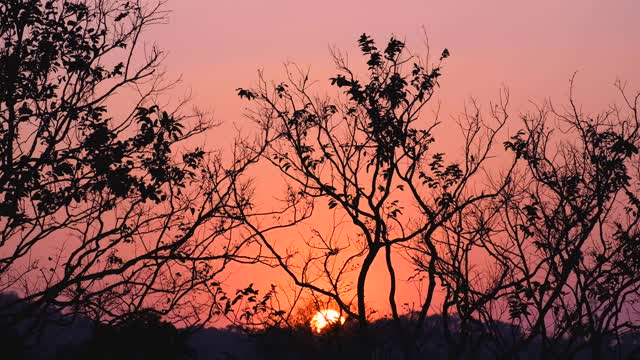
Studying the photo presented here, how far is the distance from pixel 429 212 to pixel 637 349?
6.18 m

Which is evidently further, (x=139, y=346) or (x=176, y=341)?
(x=139, y=346)

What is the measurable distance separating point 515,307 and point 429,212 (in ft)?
11.7

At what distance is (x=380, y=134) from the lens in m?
19.3

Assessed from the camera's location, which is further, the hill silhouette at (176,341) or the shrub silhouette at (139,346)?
the shrub silhouette at (139,346)

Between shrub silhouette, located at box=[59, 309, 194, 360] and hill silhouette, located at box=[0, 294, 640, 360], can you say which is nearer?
hill silhouette, located at box=[0, 294, 640, 360]

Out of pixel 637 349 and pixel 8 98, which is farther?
pixel 637 349

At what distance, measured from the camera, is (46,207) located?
14.1 meters

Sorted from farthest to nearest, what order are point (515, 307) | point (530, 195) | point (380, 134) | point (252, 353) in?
1. point (252, 353)
2. point (530, 195)
3. point (515, 307)
4. point (380, 134)

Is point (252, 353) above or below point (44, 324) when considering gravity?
above

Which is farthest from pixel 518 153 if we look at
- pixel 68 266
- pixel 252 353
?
pixel 252 353

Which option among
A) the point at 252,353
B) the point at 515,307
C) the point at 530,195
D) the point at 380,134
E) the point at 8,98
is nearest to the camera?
the point at 8,98

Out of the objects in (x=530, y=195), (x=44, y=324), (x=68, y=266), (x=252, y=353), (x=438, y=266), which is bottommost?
(x=44, y=324)

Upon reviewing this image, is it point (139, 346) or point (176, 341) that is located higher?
point (139, 346)

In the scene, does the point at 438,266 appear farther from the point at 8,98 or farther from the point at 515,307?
the point at 8,98
